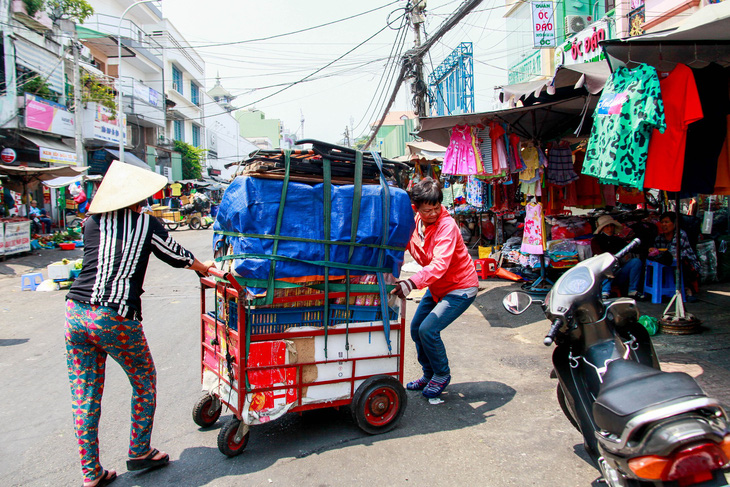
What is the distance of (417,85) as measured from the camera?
14648mm

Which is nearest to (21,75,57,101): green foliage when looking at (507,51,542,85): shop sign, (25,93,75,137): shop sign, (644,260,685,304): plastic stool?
(25,93,75,137): shop sign

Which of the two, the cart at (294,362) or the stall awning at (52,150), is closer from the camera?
the cart at (294,362)

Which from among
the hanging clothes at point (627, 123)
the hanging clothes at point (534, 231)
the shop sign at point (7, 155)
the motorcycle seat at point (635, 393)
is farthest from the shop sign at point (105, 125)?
the motorcycle seat at point (635, 393)

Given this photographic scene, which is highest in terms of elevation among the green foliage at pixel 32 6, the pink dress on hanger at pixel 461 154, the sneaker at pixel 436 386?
the green foliage at pixel 32 6

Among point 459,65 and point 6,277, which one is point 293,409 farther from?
point 459,65

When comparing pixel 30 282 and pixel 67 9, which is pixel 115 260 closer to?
pixel 30 282

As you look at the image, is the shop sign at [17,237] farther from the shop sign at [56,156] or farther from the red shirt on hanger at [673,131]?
the red shirt on hanger at [673,131]

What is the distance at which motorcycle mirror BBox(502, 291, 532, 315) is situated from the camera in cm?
283

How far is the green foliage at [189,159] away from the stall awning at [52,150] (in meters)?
14.6

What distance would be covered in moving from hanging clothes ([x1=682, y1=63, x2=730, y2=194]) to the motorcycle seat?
10.1ft

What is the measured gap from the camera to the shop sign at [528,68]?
15.9 metres

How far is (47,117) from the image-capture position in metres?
18.1

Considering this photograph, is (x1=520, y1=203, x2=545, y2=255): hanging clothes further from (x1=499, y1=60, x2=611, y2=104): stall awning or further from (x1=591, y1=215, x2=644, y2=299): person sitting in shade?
(x1=499, y1=60, x2=611, y2=104): stall awning

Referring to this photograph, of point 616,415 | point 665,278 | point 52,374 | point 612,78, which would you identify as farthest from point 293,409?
point 665,278
